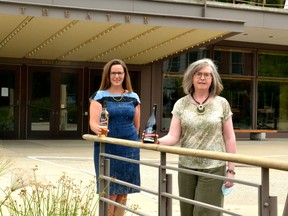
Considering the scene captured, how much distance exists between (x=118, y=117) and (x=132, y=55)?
15.3 metres

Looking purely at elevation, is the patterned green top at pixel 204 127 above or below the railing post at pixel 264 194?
above

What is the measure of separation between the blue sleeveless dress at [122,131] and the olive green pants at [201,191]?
1.03 metres

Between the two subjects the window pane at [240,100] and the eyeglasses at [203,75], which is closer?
the eyeglasses at [203,75]

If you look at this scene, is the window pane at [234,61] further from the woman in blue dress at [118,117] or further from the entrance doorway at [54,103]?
the woman in blue dress at [118,117]

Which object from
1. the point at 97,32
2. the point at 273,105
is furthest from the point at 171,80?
the point at 97,32

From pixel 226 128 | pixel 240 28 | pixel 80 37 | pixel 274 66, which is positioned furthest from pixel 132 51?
pixel 226 128

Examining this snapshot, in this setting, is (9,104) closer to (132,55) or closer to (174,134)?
(132,55)

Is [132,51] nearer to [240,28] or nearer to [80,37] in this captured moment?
[80,37]

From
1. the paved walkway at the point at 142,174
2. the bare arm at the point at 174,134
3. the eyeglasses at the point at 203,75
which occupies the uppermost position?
the eyeglasses at the point at 203,75

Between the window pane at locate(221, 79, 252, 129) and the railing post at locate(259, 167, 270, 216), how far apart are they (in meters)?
21.7

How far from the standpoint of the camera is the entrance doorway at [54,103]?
2120cm

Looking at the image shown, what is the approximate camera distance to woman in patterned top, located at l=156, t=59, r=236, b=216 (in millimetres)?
4230

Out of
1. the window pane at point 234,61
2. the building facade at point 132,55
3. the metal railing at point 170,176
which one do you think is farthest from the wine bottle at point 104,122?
the window pane at point 234,61

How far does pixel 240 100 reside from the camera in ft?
81.9
